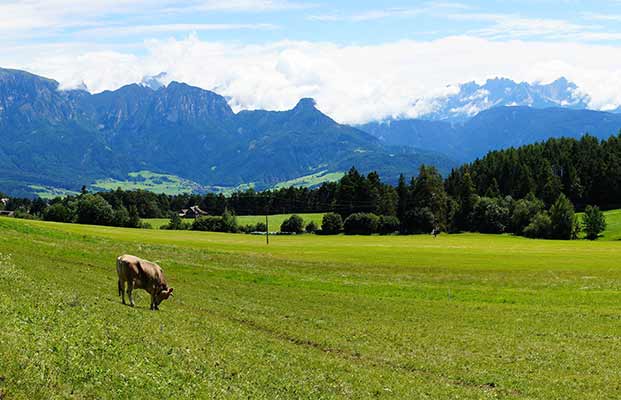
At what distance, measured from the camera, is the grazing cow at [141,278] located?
1283 inches

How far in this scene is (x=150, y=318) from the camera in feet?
92.0

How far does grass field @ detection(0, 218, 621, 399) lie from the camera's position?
1789cm

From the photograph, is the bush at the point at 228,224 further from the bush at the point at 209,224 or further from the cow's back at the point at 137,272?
the cow's back at the point at 137,272

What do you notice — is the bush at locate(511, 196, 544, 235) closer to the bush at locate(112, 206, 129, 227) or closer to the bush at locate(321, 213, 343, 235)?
the bush at locate(321, 213, 343, 235)

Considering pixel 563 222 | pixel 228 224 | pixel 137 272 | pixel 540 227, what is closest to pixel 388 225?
pixel 540 227

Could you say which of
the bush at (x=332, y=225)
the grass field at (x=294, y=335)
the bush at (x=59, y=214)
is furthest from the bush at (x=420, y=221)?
the grass field at (x=294, y=335)

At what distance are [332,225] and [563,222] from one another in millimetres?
61724

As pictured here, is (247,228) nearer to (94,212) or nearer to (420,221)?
(94,212)

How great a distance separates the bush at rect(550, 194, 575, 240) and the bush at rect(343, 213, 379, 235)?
47594 millimetres

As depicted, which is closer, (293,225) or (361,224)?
(361,224)

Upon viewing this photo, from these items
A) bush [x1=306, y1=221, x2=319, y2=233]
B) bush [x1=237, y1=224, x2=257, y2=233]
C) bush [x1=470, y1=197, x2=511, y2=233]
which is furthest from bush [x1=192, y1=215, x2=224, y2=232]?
bush [x1=470, y1=197, x2=511, y2=233]

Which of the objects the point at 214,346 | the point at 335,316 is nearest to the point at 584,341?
the point at 335,316

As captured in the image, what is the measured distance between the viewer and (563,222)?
15300 cm

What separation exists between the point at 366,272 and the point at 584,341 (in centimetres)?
3505
